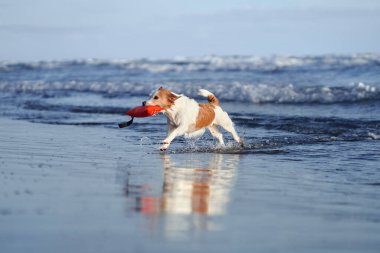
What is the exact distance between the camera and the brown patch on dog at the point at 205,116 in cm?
973

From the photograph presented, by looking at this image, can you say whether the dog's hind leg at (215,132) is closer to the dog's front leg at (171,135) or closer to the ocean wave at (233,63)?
the dog's front leg at (171,135)

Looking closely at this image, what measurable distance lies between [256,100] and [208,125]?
897 cm

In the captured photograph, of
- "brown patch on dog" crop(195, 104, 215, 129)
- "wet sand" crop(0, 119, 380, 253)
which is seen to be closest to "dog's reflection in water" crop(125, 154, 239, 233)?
"wet sand" crop(0, 119, 380, 253)

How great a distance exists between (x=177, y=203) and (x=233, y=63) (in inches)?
1294

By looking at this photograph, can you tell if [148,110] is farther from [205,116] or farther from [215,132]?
[215,132]

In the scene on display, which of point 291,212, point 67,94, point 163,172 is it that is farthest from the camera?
point 67,94

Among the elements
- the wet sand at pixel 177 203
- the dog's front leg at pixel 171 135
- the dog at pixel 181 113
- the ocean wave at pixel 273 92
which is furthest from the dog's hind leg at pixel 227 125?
the ocean wave at pixel 273 92

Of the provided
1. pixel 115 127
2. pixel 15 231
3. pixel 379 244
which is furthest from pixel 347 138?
pixel 15 231

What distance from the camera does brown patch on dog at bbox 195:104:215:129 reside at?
9727 millimetres

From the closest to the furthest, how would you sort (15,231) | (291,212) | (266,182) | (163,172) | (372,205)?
(15,231) < (291,212) < (372,205) < (266,182) < (163,172)

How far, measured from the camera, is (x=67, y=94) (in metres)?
23.1

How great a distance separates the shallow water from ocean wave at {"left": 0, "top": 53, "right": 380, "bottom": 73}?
16.6 metres

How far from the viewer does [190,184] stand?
651cm

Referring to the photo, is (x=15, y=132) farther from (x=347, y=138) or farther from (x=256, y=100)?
(x=256, y=100)
